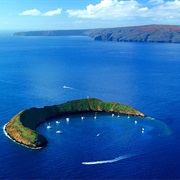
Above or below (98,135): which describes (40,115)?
above

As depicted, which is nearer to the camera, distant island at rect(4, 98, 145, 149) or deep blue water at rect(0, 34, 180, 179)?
deep blue water at rect(0, 34, 180, 179)

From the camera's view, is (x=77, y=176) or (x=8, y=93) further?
(x=8, y=93)

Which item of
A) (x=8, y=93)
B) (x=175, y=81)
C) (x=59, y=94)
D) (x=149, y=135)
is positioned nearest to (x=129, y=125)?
(x=149, y=135)

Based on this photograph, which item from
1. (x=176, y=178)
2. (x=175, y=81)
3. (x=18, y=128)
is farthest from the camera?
(x=175, y=81)

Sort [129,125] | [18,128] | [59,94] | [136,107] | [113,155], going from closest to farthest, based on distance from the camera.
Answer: [113,155] → [18,128] → [129,125] → [136,107] → [59,94]

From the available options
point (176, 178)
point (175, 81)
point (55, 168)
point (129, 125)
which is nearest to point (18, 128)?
point (55, 168)

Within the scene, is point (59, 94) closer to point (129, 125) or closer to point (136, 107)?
point (136, 107)

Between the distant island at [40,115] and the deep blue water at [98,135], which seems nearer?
the deep blue water at [98,135]

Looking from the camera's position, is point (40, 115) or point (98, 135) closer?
point (98, 135)
